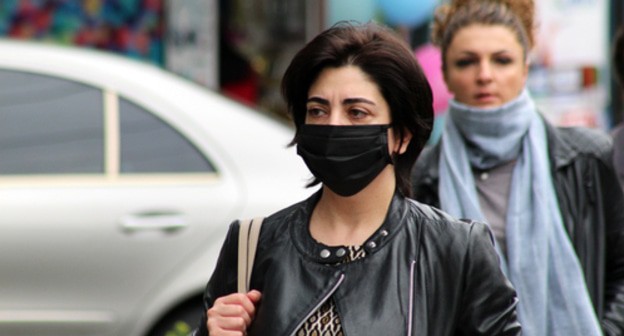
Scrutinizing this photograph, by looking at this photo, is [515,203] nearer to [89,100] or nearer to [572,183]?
[572,183]

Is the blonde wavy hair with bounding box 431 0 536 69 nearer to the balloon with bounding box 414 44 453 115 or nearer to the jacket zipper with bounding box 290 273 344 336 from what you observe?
the jacket zipper with bounding box 290 273 344 336

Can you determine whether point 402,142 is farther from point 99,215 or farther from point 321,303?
point 99,215

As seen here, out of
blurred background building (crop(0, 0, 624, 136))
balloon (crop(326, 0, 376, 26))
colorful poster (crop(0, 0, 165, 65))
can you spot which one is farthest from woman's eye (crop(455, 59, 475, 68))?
colorful poster (crop(0, 0, 165, 65))

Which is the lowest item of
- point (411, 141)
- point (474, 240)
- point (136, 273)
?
point (136, 273)

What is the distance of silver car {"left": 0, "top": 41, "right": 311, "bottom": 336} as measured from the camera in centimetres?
559

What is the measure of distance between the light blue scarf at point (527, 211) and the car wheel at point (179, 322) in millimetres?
1876

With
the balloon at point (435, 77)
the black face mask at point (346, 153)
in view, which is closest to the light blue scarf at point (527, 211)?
the black face mask at point (346, 153)

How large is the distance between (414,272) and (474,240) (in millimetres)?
142

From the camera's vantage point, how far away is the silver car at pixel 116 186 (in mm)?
5590

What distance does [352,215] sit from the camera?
2.87 metres

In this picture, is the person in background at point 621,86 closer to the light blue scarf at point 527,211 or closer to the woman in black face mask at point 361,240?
the light blue scarf at point 527,211

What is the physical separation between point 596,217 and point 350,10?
5719mm

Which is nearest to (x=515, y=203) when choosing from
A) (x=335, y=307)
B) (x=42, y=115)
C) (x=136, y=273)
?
(x=335, y=307)

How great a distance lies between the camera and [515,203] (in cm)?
391
